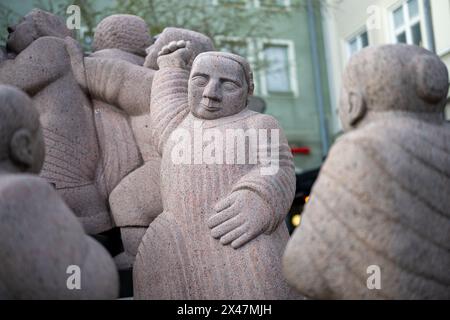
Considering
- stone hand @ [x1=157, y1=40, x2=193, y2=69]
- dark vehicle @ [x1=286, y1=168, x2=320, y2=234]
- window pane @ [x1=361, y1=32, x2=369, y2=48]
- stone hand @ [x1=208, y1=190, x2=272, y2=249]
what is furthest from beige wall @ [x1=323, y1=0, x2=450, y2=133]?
stone hand @ [x1=208, y1=190, x2=272, y2=249]

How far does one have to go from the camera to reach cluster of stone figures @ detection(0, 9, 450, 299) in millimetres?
2412

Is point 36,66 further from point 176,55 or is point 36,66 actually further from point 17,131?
point 17,131

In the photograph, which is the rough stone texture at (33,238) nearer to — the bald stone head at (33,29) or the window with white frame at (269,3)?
the bald stone head at (33,29)

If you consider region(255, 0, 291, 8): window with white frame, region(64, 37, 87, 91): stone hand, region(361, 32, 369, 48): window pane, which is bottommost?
region(64, 37, 87, 91): stone hand

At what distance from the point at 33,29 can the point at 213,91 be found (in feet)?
5.17

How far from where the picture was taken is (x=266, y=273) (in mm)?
3141

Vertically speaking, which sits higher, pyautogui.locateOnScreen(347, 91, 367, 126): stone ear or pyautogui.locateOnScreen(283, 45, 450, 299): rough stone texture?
pyautogui.locateOnScreen(347, 91, 367, 126): stone ear

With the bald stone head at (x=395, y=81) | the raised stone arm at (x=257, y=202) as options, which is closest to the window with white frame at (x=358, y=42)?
the raised stone arm at (x=257, y=202)

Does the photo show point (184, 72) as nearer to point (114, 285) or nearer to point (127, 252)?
point (127, 252)

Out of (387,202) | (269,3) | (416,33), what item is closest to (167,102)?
(387,202)

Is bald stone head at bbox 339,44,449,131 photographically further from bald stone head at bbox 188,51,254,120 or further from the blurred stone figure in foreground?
the blurred stone figure in foreground

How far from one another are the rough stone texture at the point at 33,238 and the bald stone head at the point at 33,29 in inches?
72.8

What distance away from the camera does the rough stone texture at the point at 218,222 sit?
3.17 meters

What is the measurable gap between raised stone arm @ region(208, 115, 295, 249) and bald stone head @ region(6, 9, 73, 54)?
1.88 meters
